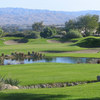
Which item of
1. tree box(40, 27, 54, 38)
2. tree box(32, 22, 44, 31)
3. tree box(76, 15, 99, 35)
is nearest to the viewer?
tree box(40, 27, 54, 38)

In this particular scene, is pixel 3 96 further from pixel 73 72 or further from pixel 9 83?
pixel 73 72

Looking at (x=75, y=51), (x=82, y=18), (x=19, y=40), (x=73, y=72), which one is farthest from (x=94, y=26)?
(x=73, y=72)

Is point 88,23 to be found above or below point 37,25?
above

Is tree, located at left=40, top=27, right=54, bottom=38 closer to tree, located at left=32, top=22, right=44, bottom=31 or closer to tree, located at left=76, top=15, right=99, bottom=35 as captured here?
tree, located at left=76, top=15, right=99, bottom=35

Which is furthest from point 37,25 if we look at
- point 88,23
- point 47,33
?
point 47,33

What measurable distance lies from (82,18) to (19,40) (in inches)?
1789

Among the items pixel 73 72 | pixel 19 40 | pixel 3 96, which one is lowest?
pixel 19 40

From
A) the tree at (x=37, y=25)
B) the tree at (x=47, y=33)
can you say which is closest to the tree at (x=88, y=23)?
the tree at (x=47, y=33)

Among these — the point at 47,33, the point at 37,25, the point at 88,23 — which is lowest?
the point at 37,25

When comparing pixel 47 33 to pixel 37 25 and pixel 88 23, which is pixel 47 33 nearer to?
pixel 88 23

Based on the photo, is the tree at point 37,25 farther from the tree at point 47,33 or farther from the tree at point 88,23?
the tree at point 47,33

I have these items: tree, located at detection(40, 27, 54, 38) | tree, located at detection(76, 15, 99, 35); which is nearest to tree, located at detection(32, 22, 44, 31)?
tree, located at detection(76, 15, 99, 35)

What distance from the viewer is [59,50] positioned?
62.9 m

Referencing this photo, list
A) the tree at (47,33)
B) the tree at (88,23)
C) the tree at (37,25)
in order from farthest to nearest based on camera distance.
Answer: the tree at (37,25)
the tree at (88,23)
the tree at (47,33)
